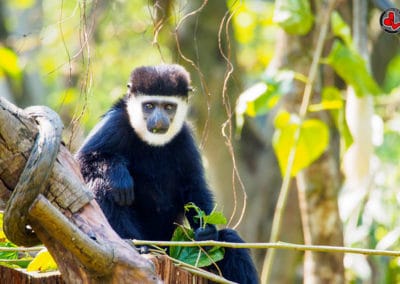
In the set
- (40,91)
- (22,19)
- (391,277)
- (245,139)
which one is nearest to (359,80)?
(391,277)

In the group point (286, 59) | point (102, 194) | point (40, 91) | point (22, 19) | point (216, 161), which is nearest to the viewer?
point (102, 194)

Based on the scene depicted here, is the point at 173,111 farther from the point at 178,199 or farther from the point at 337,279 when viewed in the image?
the point at 337,279

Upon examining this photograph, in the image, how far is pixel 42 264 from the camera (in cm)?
306

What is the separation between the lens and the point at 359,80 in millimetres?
5059

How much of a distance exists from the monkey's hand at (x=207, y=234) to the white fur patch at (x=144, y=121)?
0.98m

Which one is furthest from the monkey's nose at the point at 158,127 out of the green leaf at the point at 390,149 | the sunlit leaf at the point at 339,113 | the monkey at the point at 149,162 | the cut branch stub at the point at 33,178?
the green leaf at the point at 390,149

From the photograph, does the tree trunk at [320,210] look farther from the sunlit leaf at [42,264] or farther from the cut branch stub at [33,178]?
the cut branch stub at [33,178]

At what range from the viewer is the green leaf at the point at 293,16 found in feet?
16.7

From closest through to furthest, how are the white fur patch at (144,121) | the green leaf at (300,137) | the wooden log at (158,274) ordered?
the wooden log at (158,274), the white fur patch at (144,121), the green leaf at (300,137)

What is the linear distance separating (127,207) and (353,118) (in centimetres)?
151

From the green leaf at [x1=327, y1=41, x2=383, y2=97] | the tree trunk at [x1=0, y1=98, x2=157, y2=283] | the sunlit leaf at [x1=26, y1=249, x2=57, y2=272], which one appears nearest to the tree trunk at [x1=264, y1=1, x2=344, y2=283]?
the green leaf at [x1=327, y1=41, x2=383, y2=97]

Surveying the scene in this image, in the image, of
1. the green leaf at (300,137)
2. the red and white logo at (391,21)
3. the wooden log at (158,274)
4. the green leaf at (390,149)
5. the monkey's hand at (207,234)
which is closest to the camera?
the wooden log at (158,274)

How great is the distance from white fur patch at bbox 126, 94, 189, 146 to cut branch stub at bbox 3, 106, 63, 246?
207 cm

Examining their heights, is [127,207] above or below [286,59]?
below
